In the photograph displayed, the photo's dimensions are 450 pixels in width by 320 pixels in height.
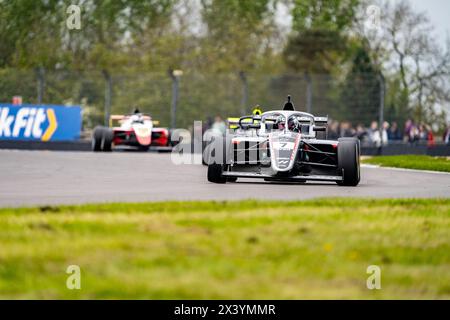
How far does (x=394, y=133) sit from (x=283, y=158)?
2189 cm

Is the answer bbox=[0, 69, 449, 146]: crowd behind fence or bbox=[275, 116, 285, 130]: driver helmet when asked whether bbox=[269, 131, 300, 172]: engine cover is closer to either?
bbox=[275, 116, 285, 130]: driver helmet

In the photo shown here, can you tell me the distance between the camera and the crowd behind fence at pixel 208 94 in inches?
1419

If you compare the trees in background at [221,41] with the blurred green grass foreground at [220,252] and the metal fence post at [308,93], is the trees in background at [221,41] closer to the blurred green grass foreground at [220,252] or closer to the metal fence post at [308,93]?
the metal fence post at [308,93]

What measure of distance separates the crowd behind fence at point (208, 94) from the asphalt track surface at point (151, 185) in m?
11.9

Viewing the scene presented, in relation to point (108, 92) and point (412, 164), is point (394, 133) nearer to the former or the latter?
point (108, 92)

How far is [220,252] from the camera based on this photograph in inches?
345

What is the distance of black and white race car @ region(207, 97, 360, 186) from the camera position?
58.0 ft

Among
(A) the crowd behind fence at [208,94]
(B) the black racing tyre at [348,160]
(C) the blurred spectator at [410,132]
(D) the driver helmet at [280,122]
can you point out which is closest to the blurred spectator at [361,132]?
(A) the crowd behind fence at [208,94]

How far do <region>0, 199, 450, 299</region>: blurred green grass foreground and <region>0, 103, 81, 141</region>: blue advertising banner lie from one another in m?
23.9

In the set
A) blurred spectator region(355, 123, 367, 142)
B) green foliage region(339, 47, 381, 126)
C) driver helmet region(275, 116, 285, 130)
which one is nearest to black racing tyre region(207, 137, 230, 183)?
driver helmet region(275, 116, 285, 130)

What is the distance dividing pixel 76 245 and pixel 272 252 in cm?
154

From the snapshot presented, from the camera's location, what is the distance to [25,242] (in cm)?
908
